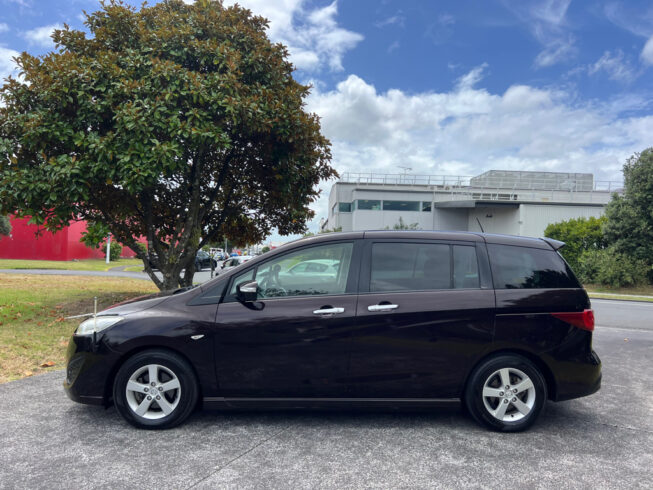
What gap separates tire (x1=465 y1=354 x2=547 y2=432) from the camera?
12.4 ft

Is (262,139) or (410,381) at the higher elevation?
(262,139)

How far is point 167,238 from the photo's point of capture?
11211 mm

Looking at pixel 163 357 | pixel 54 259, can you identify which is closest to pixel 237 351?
pixel 163 357

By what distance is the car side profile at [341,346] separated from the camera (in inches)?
147

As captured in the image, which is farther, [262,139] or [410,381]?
[262,139]

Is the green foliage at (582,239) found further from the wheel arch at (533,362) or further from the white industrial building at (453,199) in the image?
the wheel arch at (533,362)

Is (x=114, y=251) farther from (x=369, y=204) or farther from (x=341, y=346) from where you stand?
(x=341, y=346)

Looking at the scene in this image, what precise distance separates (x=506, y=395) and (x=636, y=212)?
951 inches

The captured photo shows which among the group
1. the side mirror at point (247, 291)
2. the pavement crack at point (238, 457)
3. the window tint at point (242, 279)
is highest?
the window tint at point (242, 279)

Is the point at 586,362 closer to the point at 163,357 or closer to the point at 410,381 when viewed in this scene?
the point at 410,381

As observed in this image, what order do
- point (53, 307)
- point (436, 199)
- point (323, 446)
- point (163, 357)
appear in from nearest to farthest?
point (323, 446) < point (163, 357) < point (53, 307) < point (436, 199)

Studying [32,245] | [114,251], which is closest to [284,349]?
[32,245]

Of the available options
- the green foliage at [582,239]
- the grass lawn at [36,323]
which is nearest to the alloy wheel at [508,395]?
the grass lawn at [36,323]

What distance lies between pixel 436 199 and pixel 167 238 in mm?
40326
